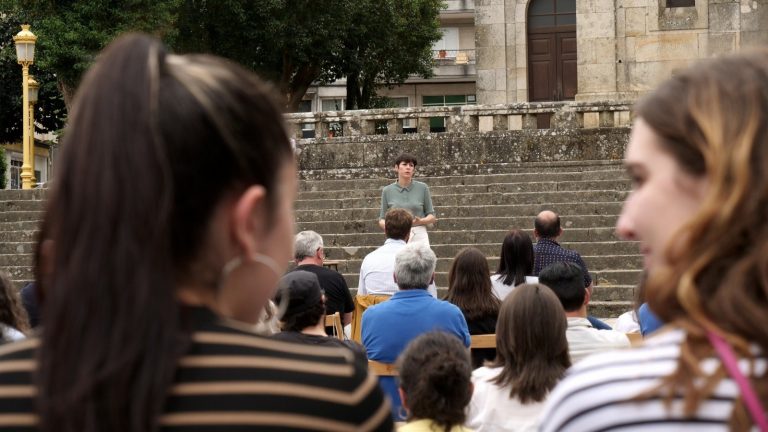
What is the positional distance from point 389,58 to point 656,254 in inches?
1381

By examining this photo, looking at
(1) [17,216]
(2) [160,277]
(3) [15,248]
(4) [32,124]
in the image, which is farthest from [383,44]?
(2) [160,277]

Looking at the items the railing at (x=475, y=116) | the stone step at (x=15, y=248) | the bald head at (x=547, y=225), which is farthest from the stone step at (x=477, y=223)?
the bald head at (x=547, y=225)

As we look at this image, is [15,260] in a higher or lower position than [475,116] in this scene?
lower

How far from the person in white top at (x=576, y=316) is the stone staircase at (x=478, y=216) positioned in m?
7.33

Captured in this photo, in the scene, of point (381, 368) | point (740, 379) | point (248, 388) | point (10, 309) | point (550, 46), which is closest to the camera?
point (740, 379)

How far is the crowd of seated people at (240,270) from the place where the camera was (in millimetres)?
1794

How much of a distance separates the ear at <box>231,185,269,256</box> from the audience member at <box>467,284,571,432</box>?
281 cm

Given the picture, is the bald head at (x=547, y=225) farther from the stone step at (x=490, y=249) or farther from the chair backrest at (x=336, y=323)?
the stone step at (x=490, y=249)

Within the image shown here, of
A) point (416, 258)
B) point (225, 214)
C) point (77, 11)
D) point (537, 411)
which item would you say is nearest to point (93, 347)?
point (225, 214)

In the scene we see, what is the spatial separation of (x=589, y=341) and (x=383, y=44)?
30.0 metres

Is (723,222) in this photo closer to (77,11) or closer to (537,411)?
(537,411)

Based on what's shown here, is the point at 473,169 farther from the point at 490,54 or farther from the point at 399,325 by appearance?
the point at 399,325

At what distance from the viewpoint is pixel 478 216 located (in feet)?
55.6

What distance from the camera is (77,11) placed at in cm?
2542
